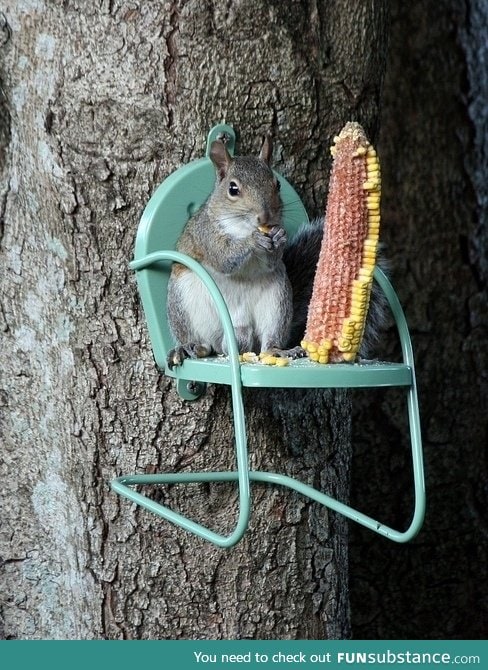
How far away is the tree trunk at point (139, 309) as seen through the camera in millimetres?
1727

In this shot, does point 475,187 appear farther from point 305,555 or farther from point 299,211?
point 305,555

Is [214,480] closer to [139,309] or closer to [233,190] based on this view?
[139,309]

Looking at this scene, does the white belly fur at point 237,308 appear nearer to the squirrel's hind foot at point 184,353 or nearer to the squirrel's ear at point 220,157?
the squirrel's hind foot at point 184,353

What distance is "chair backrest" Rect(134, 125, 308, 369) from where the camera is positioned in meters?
1.73

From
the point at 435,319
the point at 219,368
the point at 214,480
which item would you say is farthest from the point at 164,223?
the point at 435,319

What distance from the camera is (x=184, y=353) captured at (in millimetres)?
1686

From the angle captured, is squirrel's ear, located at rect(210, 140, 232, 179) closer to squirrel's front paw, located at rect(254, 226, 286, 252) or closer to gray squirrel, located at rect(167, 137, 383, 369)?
gray squirrel, located at rect(167, 137, 383, 369)

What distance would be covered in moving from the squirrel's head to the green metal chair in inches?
2.3

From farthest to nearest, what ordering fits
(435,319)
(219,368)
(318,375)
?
(435,319) < (219,368) < (318,375)

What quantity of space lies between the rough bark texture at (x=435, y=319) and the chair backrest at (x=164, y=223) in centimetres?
109

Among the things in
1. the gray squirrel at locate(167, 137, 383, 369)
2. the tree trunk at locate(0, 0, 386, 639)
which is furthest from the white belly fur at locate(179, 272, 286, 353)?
the tree trunk at locate(0, 0, 386, 639)

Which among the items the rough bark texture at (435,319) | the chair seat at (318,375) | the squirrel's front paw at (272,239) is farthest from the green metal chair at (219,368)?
the rough bark texture at (435,319)

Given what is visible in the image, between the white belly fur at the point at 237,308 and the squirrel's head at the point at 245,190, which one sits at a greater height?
the squirrel's head at the point at 245,190

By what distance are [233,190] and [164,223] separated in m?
0.14
